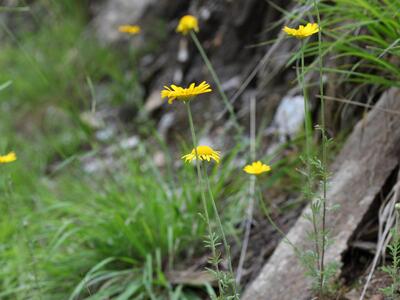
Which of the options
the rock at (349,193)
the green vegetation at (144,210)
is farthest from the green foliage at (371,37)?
the rock at (349,193)

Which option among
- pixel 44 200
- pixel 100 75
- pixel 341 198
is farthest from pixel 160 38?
pixel 341 198

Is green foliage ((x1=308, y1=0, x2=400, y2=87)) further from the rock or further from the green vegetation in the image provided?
the rock

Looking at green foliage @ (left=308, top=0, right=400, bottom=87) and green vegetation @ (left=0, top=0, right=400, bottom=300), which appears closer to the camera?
green foliage @ (left=308, top=0, right=400, bottom=87)

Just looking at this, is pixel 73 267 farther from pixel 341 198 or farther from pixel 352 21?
pixel 352 21

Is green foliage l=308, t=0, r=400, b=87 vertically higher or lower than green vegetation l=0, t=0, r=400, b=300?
higher

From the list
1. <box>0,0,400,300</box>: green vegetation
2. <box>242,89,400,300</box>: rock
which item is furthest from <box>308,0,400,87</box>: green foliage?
<box>242,89,400,300</box>: rock

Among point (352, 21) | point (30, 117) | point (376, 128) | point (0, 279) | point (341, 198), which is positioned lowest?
point (30, 117)

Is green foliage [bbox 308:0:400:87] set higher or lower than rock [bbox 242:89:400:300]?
higher

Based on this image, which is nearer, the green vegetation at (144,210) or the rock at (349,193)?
the rock at (349,193)

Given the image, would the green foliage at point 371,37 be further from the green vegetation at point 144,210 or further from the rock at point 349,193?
the rock at point 349,193
